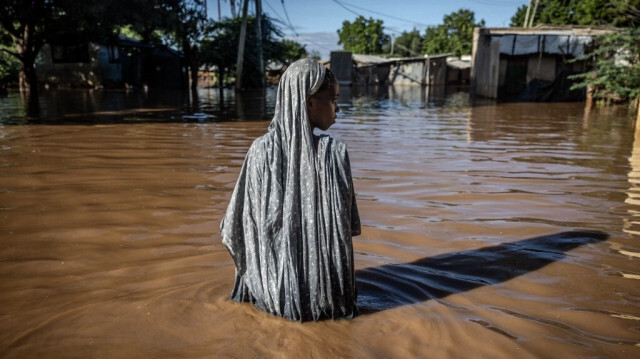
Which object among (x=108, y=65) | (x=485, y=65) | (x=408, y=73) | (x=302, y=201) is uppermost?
(x=408, y=73)

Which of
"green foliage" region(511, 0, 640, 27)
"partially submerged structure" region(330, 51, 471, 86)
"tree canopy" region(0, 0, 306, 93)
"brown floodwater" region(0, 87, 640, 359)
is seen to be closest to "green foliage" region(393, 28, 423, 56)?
"partially submerged structure" region(330, 51, 471, 86)

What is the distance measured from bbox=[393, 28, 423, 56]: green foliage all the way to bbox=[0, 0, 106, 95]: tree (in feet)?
145

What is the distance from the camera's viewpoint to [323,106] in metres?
2.22

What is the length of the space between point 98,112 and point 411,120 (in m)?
8.55

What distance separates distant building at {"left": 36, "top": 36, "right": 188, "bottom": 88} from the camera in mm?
28531

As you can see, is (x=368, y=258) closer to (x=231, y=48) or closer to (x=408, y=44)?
(x=231, y=48)

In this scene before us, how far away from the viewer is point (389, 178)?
5.59 meters

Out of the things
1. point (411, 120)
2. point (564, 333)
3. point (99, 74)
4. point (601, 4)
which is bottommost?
point (564, 333)

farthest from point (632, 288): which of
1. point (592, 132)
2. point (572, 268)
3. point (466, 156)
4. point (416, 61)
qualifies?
point (416, 61)

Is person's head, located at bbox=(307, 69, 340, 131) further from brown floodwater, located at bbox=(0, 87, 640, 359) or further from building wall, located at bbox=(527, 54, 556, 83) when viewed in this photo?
building wall, located at bbox=(527, 54, 556, 83)

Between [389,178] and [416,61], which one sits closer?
[389,178]

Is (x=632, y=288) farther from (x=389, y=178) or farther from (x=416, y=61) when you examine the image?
(x=416, y=61)

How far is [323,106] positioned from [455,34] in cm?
5004

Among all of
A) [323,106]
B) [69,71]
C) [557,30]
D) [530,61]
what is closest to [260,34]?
[69,71]
